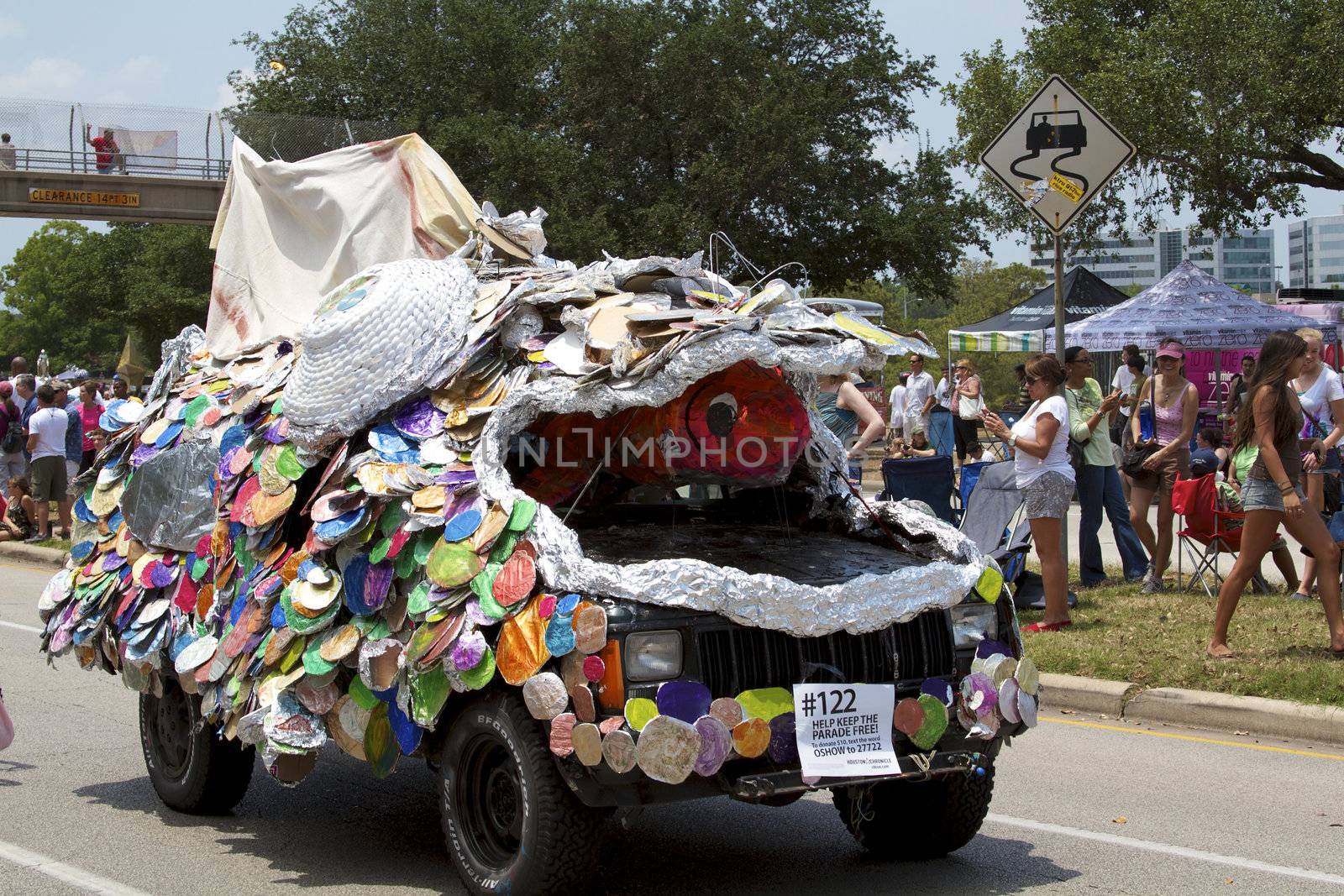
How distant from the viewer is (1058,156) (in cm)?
1030

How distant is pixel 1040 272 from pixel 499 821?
60417 mm

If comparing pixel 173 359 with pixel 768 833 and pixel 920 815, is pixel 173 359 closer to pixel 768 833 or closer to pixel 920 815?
pixel 768 833

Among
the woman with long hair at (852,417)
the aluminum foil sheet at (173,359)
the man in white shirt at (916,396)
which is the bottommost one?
the woman with long hair at (852,417)

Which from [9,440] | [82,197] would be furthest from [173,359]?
[82,197]

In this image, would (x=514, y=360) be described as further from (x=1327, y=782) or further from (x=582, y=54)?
(x=582, y=54)

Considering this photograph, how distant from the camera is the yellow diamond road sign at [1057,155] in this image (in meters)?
10.1

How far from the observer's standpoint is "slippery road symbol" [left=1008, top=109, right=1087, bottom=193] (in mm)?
10203

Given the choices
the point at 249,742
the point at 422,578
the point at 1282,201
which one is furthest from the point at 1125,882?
the point at 1282,201

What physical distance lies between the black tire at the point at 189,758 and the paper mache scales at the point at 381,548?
147 mm

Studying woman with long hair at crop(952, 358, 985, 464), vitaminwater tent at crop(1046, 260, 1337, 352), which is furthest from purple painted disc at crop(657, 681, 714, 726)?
vitaminwater tent at crop(1046, 260, 1337, 352)

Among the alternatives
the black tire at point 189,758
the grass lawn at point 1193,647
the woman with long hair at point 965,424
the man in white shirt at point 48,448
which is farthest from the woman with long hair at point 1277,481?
the man in white shirt at point 48,448

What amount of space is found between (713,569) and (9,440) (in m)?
16.8

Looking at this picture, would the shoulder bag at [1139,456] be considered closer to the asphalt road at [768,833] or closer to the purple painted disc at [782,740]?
the asphalt road at [768,833]

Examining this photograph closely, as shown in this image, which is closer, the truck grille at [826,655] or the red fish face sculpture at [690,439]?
the truck grille at [826,655]
